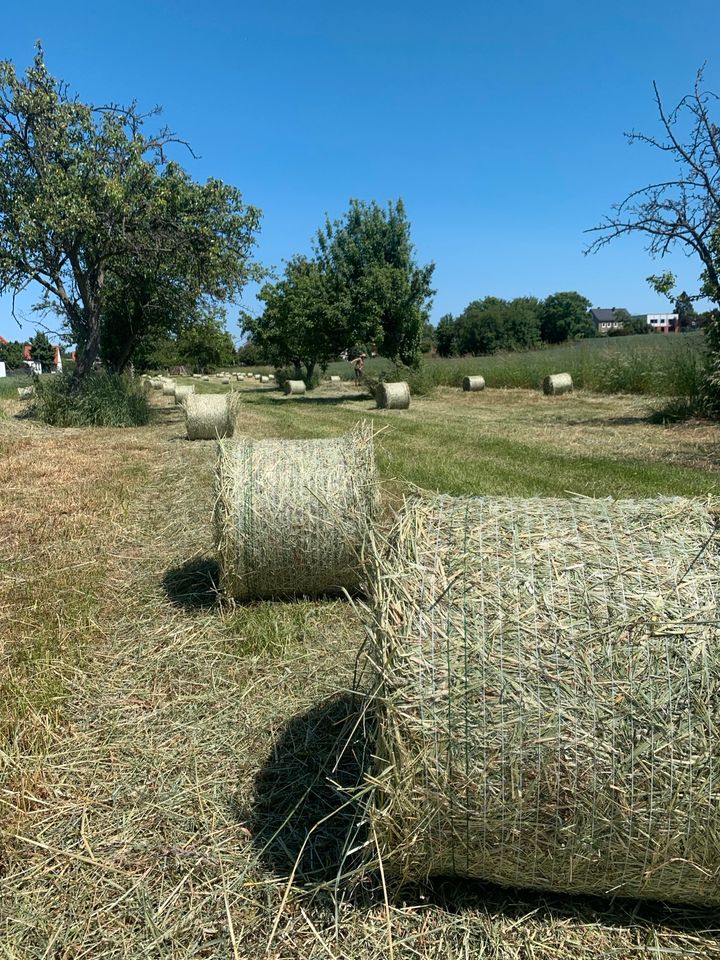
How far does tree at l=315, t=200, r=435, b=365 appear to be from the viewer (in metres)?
25.9

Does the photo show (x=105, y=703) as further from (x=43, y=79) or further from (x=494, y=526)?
(x=43, y=79)

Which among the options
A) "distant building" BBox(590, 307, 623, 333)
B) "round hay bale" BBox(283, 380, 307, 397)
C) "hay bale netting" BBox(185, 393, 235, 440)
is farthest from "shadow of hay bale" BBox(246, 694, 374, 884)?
"distant building" BBox(590, 307, 623, 333)

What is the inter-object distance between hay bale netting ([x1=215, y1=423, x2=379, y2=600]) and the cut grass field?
0.23 meters

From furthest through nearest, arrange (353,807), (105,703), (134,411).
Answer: (134,411)
(105,703)
(353,807)

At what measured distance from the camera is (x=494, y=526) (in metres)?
2.46

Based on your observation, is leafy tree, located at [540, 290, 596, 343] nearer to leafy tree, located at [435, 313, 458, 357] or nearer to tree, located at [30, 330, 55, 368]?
leafy tree, located at [435, 313, 458, 357]

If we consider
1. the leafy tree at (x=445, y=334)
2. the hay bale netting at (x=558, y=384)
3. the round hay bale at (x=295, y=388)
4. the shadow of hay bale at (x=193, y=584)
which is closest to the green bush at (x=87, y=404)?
the shadow of hay bale at (x=193, y=584)

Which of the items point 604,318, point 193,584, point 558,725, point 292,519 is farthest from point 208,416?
point 604,318

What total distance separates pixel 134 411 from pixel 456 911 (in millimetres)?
17001

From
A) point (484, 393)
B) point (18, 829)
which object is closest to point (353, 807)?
point (18, 829)

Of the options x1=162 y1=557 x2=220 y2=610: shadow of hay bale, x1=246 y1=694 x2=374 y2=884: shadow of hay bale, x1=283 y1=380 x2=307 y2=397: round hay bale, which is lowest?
x1=246 y1=694 x2=374 y2=884: shadow of hay bale

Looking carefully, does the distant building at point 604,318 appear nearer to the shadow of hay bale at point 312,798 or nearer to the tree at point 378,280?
the tree at point 378,280

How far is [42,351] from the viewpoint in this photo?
333 feet

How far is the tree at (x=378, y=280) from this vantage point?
2592 centimetres
